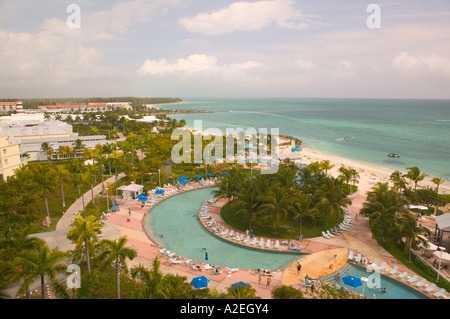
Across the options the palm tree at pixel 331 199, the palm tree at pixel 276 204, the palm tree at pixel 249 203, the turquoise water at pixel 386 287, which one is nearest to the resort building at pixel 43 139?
the palm tree at pixel 249 203

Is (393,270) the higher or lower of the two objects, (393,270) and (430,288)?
the higher

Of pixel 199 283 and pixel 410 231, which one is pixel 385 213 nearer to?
pixel 410 231

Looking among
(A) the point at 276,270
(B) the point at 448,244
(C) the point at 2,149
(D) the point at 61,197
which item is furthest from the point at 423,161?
(C) the point at 2,149

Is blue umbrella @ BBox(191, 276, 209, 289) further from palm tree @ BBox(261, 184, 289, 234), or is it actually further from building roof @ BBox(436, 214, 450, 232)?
building roof @ BBox(436, 214, 450, 232)

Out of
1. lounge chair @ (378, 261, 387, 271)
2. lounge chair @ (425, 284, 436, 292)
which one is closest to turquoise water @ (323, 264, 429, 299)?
lounge chair @ (425, 284, 436, 292)

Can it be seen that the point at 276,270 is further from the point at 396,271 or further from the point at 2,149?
the point at 2,149

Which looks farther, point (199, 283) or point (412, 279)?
point (412, 279)

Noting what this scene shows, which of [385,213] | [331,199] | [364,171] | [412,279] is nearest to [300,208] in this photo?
[331,199]
